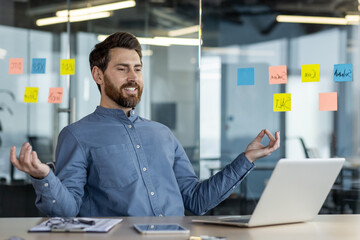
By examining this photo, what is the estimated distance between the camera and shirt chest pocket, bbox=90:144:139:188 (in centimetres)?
197

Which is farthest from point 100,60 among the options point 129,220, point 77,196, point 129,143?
point 129,220

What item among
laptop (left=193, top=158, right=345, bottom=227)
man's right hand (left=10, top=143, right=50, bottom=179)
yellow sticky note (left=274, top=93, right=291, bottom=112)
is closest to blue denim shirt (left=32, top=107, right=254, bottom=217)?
man's right hand (left=10, top=143, right=50, bottom=179)

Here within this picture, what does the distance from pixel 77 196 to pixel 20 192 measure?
2465mm

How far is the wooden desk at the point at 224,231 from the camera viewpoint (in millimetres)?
1405

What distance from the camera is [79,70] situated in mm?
4133

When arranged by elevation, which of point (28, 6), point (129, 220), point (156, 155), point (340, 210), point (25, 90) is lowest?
point (340, 210)

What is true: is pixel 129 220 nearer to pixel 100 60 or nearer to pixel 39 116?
pixel 100 60

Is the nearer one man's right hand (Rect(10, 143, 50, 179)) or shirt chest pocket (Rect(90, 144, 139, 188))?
man's right hand (Rect(10, 143, 50, 179))

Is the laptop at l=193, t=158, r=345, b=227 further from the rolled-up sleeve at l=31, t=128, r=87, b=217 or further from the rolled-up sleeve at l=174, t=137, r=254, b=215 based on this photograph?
the rolled-up sleeve at l=31, t=128, r=87, b=217

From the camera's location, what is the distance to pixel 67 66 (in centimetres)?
396

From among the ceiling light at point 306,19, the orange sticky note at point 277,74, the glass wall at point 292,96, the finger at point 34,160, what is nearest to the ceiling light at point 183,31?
the glass wall at point 292,96

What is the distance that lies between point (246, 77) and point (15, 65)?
1673mm

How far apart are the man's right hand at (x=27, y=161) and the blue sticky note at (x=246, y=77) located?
211 centimetres

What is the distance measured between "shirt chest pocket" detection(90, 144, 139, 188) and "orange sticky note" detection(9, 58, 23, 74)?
7.24ft
